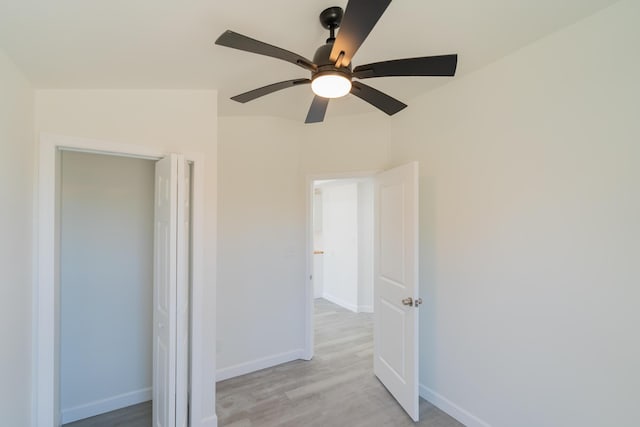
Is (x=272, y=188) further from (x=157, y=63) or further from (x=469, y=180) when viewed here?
(x=469, y=180)

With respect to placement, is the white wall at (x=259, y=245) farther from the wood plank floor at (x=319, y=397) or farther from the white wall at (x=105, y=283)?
the white wall at (x=105, y=283)

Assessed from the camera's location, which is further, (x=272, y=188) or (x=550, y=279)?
(x=272, y=188)

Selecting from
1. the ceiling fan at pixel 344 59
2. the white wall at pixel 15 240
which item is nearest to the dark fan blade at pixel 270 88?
the ceiling fan at pixel 344 59

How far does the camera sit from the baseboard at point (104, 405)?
2361mm

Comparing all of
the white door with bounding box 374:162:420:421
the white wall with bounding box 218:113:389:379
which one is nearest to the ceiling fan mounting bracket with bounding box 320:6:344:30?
the white door with bounding box 374:162:420:421

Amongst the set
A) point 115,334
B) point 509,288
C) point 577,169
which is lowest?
point 115,334

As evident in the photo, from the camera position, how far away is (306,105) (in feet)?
9.41

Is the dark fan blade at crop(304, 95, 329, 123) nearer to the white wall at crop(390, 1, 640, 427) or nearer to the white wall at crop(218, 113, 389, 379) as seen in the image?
the white wall at crop(390, 1, 640, 427)

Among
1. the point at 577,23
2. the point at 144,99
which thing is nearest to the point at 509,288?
the point at 577,23

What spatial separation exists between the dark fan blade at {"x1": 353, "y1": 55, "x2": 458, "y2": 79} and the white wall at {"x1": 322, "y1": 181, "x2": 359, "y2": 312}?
3.82 m

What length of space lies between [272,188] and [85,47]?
6.40 ft

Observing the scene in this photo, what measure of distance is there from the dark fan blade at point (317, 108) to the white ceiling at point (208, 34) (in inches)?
13.0

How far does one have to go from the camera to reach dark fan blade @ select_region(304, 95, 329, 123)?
175 centimetres

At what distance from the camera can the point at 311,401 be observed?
2615 millimetres
